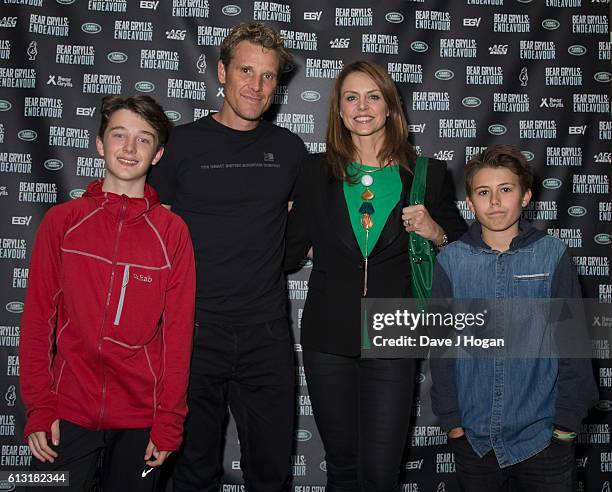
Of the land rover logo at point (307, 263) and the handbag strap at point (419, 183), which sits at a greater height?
the handbag strap at point (419, 183)

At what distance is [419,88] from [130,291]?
1.87 m

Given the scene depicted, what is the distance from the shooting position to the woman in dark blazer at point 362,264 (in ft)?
6.28

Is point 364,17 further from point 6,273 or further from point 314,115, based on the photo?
point 6,273

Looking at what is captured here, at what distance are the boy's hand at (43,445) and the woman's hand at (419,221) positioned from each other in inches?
50.4

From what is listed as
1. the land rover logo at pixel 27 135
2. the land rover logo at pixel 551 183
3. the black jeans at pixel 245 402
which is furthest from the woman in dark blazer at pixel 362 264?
the land rover logo at pixel 27 135

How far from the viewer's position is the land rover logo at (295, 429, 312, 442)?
2.84 meters

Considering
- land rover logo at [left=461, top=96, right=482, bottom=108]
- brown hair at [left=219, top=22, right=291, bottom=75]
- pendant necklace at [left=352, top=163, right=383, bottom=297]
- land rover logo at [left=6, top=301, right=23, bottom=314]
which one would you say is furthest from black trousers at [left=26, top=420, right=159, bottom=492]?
land rover logo at [left=461, top=96, right=482, bottom=108]

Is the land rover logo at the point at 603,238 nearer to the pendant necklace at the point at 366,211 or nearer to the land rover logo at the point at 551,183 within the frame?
the land rover logo at the point at 551,183

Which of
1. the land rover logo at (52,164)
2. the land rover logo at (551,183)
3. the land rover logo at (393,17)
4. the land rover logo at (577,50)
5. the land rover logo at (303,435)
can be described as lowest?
the land rover logo at (303,435)

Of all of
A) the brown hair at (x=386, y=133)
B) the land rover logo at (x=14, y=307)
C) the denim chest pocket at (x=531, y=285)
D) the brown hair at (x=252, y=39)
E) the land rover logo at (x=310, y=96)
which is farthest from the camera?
the land rover logo at (x=310, y=96)

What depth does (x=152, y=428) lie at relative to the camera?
5.77 ft

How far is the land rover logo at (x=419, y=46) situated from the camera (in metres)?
2.91

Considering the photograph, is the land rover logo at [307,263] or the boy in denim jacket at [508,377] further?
the land rover logo at [307,263]

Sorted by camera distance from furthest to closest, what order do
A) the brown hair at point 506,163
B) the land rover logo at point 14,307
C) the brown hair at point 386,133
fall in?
the land rover logo at point 14,307 → the brown hair at point 386,133 → the brown hair at point 506,163
